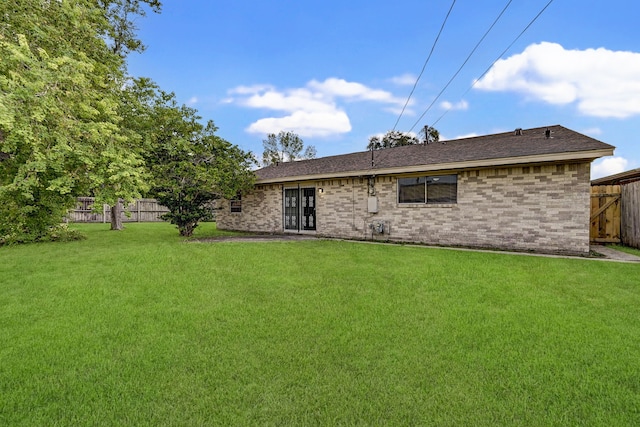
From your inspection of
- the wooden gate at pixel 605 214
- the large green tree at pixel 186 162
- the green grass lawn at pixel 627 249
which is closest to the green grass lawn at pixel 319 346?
the green grass lawn at pixel 627 249

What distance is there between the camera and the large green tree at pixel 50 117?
3893mm

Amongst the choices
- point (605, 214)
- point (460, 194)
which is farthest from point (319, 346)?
point (605, 214)

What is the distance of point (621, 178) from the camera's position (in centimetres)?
1101

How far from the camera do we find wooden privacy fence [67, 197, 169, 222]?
20.4 metres

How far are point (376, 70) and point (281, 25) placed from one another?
5.16 meters

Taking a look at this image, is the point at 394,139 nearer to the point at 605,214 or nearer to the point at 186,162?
the point at 605,214

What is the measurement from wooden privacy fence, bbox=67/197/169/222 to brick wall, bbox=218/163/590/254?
1401cm

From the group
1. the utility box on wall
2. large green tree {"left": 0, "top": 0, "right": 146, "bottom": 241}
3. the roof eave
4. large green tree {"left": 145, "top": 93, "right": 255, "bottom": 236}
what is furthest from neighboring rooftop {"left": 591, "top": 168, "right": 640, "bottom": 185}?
large green tree {"left": 0, "top": 0, "right": 146, "bottom": 241}

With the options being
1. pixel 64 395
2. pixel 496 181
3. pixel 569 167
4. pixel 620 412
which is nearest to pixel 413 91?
pixel 496 181

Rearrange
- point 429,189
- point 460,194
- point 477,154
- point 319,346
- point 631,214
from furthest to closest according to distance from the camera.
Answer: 1. point 429,189
2. point 460,194
3. point 477,154
4. point 631,214
5. point 319,346

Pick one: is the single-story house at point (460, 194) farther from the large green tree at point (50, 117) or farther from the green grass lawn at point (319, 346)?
the large green tree at point (50, 117)

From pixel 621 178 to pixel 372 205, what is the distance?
8714 millimetres

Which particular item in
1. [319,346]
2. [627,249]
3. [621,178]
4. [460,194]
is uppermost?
[621,178]

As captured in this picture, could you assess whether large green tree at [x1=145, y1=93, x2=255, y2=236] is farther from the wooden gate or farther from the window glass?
the wooden gate
